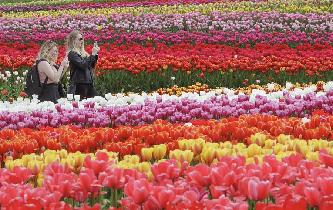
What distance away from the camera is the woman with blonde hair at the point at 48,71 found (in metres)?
11.4

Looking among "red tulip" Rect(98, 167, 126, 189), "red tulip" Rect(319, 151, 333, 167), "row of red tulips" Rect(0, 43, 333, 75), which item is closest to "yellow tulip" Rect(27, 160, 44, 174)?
"red tulip" Rect(98, 167, 126, 189)

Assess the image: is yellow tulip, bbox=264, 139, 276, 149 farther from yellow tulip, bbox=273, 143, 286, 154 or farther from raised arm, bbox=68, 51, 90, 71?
raised arm, bbox=68, 51, 90, 71

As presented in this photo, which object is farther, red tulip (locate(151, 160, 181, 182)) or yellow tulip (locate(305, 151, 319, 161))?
yellow tulip (locate(305, 151, 319, 161))

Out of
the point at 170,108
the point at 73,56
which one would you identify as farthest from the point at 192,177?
the point at 73,56

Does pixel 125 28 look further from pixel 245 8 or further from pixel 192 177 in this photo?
pixel 192 177

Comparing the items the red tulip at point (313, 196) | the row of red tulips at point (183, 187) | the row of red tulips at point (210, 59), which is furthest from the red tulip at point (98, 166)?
the row of red tulips at point (210, 59)

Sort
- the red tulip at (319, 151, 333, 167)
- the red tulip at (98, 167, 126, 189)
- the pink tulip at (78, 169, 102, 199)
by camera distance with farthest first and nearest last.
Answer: the red tulip at (319, 151, 333, 167) < the red tulip at (98, 167, 126, 189) < the pink tulip at (78, 169, 102, 199)

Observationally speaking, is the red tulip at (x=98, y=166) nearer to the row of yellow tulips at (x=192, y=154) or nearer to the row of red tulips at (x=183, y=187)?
the row of red tulips at (x=183, y=187)

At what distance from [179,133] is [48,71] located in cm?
549

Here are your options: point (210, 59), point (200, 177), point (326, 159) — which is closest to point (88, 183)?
point (200, 177)

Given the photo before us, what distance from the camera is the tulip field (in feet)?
12.7

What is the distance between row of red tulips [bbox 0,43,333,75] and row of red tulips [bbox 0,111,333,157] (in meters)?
7.51

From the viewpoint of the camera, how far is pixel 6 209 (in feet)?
12.3

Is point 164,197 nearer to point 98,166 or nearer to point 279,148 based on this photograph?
point 98,166
